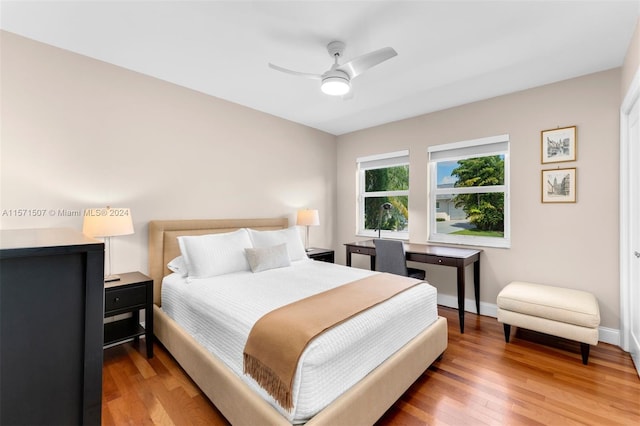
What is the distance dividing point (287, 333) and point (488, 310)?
2900 mm

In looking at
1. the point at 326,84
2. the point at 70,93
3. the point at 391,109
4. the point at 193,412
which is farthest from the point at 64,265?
the point at 391,109

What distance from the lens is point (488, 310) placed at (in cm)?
344

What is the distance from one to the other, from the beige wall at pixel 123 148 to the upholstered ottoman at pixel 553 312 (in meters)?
2.91

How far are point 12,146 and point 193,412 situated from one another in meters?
2.36

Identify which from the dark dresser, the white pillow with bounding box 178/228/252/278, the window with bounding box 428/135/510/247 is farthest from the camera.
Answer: the window with bounding box 428/135/510/247

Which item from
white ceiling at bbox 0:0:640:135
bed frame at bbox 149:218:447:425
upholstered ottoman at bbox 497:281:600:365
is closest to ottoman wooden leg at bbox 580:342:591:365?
upholstered ottoman at bbox 497:281:600:365

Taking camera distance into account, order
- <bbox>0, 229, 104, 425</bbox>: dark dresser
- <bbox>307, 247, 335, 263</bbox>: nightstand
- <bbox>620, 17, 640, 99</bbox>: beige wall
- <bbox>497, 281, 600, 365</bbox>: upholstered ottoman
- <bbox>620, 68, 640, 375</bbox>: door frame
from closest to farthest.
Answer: <bbox>0, 229, 104, 425</bbox>: dark dresser
<bbox>620, 17, 640, 99</bbox>: beige wall
<bbox>497, 281, 600, 365</bbox>: upholstered ottoman
<bbox>620, 68, 640, 375</bbox>: door frame
<bbox>307, 247, 335, 263</bbox>: nightstand

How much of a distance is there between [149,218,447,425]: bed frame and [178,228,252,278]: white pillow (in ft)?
1.30

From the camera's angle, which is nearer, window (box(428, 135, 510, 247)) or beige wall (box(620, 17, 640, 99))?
beige wall (box(620, 17, 640, 99))

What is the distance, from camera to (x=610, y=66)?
268cm

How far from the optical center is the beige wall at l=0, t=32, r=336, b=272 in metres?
2.27

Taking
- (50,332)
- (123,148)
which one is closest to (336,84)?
(123,148)

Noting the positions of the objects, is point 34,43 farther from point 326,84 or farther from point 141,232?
point 326,84

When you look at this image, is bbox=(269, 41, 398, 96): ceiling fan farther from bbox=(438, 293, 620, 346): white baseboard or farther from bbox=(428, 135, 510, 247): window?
bbox=(438, 293, 620, 346): white baseboard
